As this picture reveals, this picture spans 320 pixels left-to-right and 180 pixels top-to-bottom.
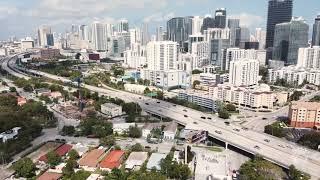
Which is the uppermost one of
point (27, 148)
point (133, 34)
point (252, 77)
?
point (133, 34)

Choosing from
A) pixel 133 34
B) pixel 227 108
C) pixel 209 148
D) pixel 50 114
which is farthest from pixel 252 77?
pixel 133 34

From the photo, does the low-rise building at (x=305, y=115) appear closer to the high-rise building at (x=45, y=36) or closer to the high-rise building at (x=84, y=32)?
the high-rise building at (x=84, y=32)

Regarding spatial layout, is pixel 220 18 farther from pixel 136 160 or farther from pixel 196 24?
pixel 136 160

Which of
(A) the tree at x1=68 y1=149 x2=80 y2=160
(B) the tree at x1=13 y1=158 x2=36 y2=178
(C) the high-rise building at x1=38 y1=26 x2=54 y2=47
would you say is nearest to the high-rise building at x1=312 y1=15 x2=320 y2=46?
(A) the tree at x1=68 y1=149 x2=80 y2=160

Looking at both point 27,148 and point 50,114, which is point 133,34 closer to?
point 50,114

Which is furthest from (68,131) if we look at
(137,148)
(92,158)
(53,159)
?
(137,148)

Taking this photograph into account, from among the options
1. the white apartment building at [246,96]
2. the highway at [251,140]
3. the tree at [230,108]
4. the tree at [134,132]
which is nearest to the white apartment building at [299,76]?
the white apartment building at [246,96]
